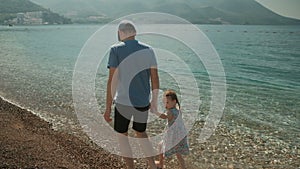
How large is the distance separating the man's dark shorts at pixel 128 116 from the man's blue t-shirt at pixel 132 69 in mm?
105

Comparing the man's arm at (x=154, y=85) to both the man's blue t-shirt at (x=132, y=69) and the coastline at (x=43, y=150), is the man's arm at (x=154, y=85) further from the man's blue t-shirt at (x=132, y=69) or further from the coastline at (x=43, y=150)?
the coastline at (x=43, y=150)

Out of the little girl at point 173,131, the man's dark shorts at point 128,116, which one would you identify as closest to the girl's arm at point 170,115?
the little girl at point 173,131

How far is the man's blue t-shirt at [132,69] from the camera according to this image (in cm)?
575

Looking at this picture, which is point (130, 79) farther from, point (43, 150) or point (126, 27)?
point (43, 150)

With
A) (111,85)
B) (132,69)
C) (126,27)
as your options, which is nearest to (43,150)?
(111,85)

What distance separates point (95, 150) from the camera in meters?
9.09

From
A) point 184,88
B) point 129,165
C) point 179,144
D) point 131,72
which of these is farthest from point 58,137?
point 184,88

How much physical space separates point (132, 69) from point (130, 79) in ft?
0.69

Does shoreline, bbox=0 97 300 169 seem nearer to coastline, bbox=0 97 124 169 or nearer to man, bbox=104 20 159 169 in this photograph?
coastline, bbox=0 97 124 169

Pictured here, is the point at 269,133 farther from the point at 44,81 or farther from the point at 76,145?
the point at 44,81

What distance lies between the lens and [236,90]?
22.9 m

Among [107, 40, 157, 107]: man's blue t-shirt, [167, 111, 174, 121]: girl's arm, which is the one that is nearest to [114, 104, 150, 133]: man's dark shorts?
[107, 40, 157, 107]: man's blue t-shirt

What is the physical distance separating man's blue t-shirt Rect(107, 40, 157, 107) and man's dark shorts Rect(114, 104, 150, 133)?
0.10 m

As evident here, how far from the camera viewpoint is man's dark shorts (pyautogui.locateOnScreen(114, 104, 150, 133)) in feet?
20.0
